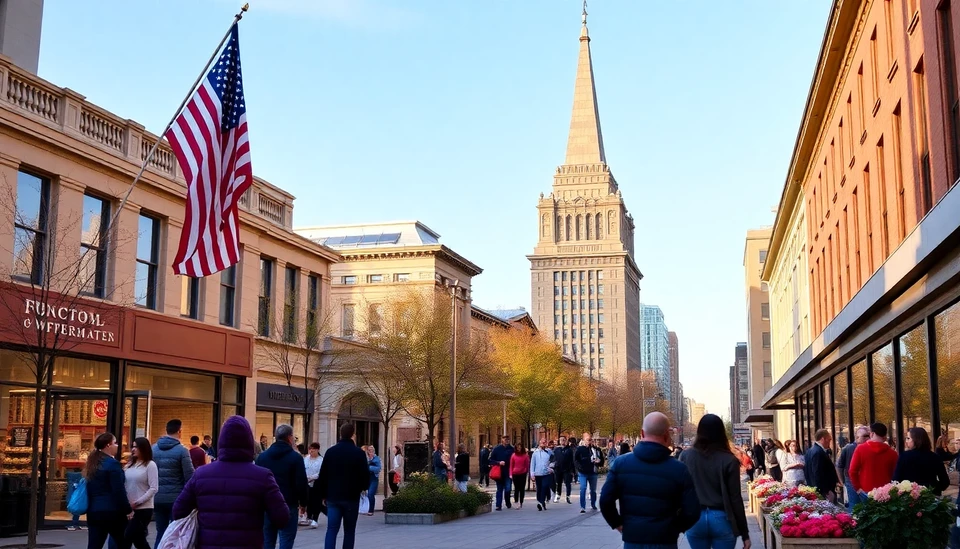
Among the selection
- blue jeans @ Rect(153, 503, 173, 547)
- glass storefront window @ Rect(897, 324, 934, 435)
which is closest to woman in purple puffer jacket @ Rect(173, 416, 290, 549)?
blue jeans @ Rect(153, 503, 173, 547)

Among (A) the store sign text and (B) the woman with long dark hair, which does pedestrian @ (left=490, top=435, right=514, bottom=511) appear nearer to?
(A) the store sign text

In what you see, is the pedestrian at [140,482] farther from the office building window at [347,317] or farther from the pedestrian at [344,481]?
the office building window at [347,317]

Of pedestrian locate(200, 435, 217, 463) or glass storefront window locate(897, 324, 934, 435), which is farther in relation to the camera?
pedestrian locate(200, 435, 217, 463)

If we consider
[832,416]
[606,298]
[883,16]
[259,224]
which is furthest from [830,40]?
[606,298]

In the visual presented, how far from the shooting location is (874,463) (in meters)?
13.5

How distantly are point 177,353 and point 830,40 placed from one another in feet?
60.5

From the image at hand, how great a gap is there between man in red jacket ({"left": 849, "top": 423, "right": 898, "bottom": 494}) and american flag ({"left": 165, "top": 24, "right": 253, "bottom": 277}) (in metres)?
10.2

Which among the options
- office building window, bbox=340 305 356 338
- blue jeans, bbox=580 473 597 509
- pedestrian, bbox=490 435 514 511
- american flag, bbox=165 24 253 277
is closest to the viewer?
american flag, bbox=165 24 253 277

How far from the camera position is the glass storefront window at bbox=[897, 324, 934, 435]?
16.2 meters

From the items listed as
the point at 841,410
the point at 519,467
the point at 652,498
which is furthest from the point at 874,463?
the point at 519,467

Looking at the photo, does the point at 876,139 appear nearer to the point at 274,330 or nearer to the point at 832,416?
the point at 832,416

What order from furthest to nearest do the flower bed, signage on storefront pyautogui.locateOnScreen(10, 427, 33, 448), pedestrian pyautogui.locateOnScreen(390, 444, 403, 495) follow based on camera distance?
pedestrian pyautogui.locateOnScreen(390, 444, 403, 495), the flower bed, signage on storefront pyautogui.locateOnScreen(10, 427, 33, 448)

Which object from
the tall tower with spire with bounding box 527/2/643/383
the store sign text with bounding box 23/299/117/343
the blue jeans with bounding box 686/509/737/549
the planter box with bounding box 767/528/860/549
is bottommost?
the planter box with bounding box 767/528/860/549

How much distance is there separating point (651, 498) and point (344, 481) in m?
6.18
